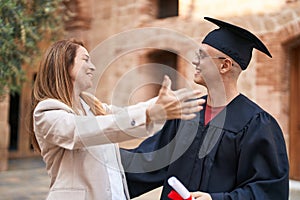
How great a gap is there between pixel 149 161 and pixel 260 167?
644mm

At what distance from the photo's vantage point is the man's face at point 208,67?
1.78 metres

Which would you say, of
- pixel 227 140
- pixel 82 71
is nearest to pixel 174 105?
pixel 227 140

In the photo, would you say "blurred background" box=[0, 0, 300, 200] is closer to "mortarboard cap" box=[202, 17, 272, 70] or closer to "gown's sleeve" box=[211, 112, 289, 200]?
"mortarboard cap" box=[202, 17, 272, 70]

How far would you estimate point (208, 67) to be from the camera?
70.2 inches

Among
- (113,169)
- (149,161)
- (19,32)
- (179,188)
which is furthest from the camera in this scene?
(19,32)

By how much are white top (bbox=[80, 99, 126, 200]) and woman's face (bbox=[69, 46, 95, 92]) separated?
6.3 inches

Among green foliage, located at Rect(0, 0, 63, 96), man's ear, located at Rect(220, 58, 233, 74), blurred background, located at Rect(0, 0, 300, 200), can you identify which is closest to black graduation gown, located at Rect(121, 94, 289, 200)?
man's ear, located at Rect(220, 58, 233, 74)

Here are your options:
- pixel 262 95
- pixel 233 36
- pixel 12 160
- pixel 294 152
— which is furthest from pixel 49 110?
pixel 12 160

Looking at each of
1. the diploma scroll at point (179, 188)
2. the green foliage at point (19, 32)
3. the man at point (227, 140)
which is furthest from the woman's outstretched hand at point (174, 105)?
the green foliage at point (19, 32)

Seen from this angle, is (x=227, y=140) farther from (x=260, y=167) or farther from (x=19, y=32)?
(x=19, y=32)

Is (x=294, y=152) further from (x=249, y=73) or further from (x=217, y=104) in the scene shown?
(x=217, y=104)

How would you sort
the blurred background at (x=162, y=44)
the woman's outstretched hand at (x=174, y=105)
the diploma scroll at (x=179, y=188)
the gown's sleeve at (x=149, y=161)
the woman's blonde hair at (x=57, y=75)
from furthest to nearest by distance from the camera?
the blurred background at (x=162, y=44) → the gown's sleeve at (x=149, y=161) → the woman's blonde hair at (x=57, y=75) → the diploma scroll at (x=179, y=188) → the woman's outstretched hand at (x=174, y=105)

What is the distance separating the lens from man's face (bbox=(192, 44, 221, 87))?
1.78 meters

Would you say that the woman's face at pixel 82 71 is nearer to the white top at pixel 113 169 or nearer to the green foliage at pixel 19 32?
the white top at pixel 113 169
